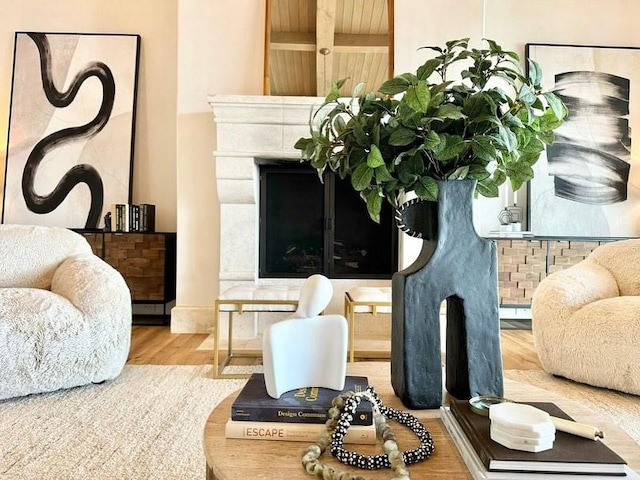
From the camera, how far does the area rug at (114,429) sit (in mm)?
1421

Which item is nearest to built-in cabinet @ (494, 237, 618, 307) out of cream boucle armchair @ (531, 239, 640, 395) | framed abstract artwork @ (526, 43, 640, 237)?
framed abstract artwork @ (526, 43, 640, 237)

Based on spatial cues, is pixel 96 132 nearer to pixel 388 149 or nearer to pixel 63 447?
pixel 63 447

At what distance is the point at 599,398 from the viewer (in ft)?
6.96

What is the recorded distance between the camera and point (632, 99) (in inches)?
167

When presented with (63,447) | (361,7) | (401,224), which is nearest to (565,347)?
(401,224)

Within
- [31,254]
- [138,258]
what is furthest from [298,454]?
[138,258]

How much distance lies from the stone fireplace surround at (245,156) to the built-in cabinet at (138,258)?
627 mm

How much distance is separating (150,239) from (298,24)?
2.04m

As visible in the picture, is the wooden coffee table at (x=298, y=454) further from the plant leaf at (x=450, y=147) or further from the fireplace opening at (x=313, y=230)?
the fireplace opening at (x=313, y=230)

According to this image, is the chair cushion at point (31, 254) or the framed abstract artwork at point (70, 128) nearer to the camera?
the chair cushion at point (31, 254)

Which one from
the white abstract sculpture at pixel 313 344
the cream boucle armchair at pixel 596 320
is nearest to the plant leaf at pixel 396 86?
the white abstract sculpture at pixel 313 344

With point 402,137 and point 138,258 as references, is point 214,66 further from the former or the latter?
point 402,137

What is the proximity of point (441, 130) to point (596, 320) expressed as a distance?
176 cm

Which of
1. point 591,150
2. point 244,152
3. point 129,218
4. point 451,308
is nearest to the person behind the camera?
point 451,308
